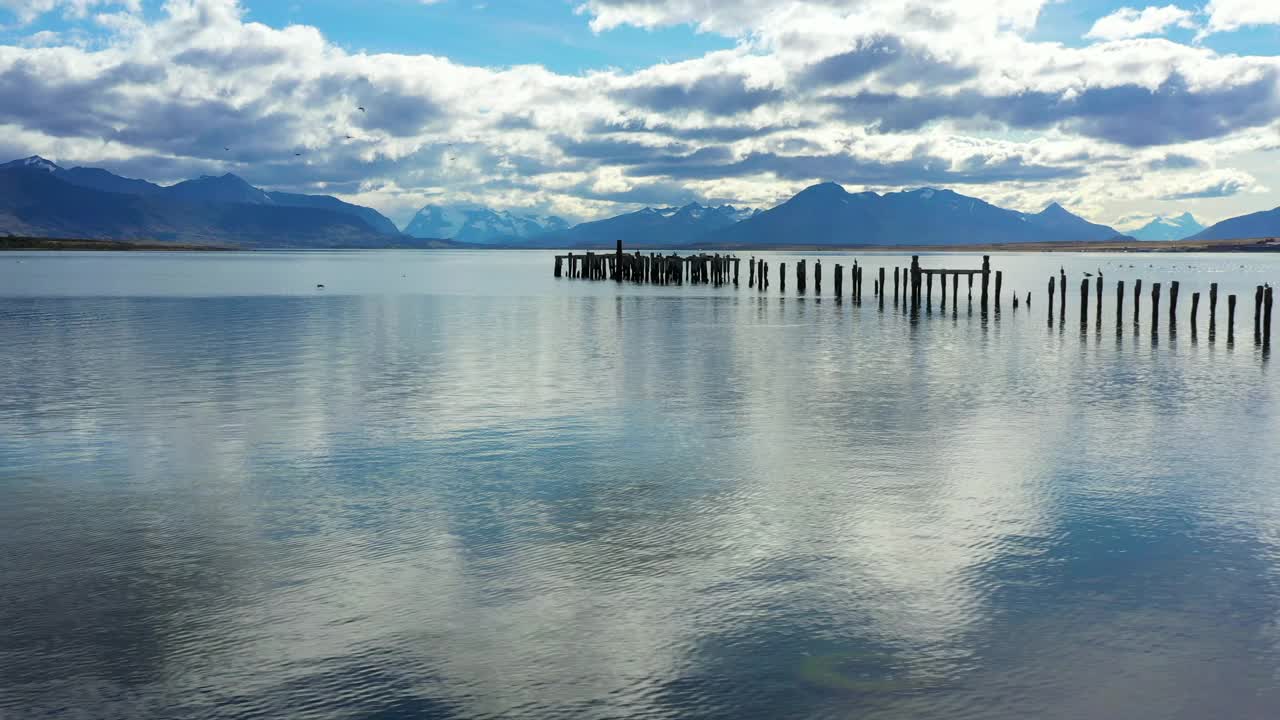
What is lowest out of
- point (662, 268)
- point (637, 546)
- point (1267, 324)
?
point (637, 546)

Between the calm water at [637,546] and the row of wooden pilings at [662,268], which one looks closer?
the calm water at [637,546]

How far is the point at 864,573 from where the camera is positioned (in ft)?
37.7

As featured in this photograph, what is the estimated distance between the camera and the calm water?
8.73 meters

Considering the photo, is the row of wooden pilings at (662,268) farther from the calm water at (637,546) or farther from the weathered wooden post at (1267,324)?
the calm water at (637,546)

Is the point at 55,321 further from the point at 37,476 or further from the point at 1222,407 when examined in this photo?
the point at 1222,407

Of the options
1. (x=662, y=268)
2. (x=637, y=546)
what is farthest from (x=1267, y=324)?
(x=662, y=268)

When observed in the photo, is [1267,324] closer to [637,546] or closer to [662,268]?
[637,546]

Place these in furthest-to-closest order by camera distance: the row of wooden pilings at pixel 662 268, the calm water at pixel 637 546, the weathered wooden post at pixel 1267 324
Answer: the row of wooden pilings at pixel 662 268
the weathered wooden post at pixel 1267 324
the calm water at pixel 637 546

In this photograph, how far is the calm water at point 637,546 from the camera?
8.73 metres

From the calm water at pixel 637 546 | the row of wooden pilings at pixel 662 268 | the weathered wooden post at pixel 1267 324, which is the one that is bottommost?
the calm water at pixel 637 546

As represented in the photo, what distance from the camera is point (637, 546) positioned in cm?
1251

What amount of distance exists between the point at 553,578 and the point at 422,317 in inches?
1768

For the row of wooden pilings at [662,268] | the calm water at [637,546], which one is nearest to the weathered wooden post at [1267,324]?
the calm water at [637,546]

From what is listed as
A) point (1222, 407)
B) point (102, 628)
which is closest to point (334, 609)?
point (102, 628)
